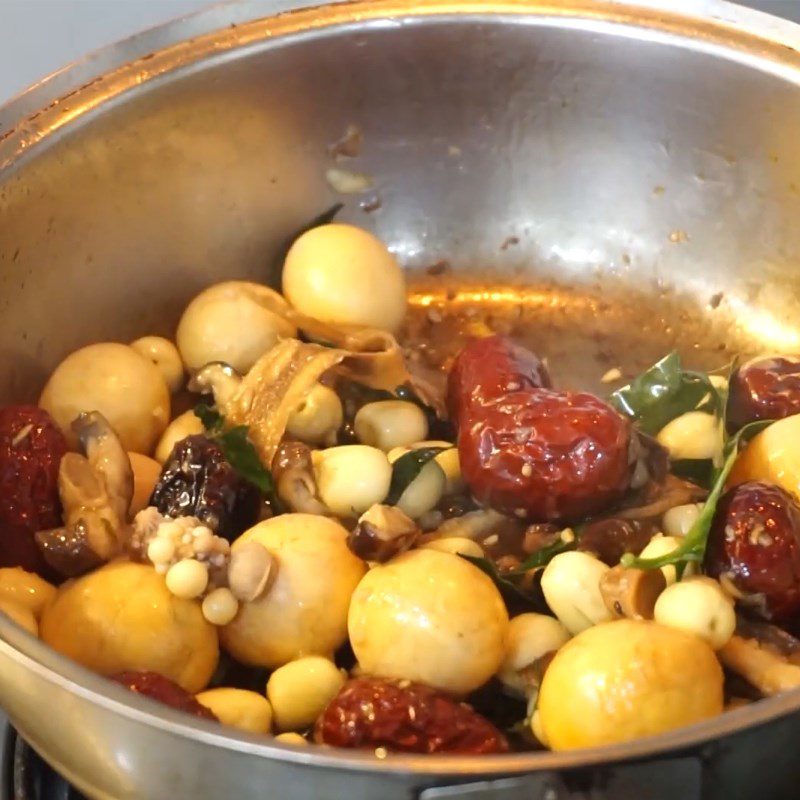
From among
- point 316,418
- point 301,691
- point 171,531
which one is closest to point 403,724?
point 301,691

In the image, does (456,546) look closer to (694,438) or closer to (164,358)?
(694,438)

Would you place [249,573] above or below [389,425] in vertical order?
below

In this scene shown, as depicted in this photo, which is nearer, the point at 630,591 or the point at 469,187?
the point at 630,591

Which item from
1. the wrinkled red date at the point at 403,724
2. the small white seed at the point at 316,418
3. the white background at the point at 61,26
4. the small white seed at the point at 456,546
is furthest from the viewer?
the white background at the point at 61,26

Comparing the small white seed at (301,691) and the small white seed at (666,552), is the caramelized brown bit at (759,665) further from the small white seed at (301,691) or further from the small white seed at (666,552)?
the small white seed at (301,691)

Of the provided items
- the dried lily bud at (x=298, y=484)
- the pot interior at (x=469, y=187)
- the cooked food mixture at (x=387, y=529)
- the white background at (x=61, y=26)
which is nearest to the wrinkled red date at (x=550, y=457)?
the cooked food mixture at (x=387, y=529)

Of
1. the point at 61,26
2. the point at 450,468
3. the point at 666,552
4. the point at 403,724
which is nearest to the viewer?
the point at 403,724
